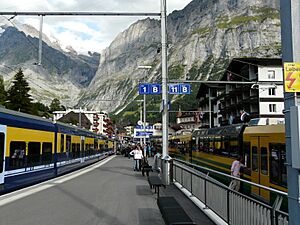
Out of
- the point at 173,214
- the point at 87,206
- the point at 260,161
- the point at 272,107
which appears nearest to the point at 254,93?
the point at 272,107

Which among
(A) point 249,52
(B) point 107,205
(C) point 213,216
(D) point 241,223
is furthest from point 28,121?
(A) point 249,52

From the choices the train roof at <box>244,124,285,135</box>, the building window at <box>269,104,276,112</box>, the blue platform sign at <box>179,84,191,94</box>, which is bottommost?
the train roof at <box>244,124,285,135</box>

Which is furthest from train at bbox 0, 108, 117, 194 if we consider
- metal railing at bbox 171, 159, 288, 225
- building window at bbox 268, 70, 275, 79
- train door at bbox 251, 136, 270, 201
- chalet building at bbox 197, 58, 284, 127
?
building window at bbox 268, 70, 275, 79

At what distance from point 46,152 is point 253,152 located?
9.45 m

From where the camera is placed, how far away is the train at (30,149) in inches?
509

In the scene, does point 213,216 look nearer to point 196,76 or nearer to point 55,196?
point 55,196

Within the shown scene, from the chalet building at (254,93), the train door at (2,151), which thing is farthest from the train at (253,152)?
the chalet building at (254,93)

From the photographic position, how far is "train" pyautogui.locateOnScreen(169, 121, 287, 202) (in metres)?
11.1

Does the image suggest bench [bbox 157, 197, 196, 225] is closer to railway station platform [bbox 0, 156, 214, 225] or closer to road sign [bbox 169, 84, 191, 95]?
railway station platform [bbox 0, 156, 214, 225]

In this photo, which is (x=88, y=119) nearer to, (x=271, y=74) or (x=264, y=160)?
(x=271, y=74)

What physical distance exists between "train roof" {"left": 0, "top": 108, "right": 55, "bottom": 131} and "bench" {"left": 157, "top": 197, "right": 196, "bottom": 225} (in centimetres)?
731

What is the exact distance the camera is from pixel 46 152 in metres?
17.7

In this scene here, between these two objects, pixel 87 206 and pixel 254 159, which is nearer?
pixel 87 206

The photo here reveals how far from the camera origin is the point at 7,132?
13.0m
